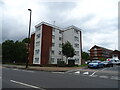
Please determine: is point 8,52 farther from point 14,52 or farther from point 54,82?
point 54,82

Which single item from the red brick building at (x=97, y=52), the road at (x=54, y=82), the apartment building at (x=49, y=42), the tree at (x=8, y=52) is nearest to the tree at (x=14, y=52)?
the tree at (x=8, y=52)

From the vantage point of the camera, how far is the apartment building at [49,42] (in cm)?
4300

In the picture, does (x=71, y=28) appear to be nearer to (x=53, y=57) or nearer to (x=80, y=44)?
(x=80, y=44)

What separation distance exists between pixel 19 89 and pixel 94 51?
109m

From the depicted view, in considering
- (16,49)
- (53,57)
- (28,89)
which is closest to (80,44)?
(53,57)

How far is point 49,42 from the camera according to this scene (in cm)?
4500

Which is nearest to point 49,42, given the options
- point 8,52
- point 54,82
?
point 8,52

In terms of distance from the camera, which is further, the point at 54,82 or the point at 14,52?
the point at 14,52

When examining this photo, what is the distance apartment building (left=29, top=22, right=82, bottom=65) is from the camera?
43000 mm

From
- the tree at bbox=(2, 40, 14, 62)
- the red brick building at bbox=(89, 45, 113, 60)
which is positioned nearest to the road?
the tree at bbox=(2, 40, 14, 62)

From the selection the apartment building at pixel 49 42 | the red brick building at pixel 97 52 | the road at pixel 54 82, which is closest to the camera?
the road at pixel 54 82

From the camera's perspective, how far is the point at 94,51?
113 metres

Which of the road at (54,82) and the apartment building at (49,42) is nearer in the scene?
the road at (54,82)

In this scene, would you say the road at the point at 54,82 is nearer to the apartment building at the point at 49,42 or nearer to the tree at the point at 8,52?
the apartment building at the point at 49,42
